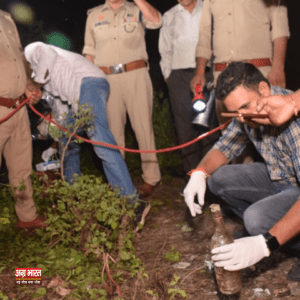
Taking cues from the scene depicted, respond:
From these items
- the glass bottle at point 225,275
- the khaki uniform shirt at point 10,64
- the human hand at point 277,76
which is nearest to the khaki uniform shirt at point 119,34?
the khaki uniform shirt at point 10,64

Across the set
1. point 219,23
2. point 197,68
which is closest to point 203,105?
point 197,68

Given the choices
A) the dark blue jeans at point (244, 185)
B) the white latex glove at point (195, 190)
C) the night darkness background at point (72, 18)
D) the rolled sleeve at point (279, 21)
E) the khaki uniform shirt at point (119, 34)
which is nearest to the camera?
the white latex glove at point (195, 190)

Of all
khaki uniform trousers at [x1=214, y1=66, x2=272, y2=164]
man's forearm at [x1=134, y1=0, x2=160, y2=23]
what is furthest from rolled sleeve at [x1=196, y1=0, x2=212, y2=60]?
man's forearm at [x1=134, y1=0, x2=160, y2=23]

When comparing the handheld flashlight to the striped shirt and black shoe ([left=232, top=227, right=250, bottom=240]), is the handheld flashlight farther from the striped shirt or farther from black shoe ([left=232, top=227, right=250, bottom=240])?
black shoe ([left=232, top=227, right=250, bottom=240])

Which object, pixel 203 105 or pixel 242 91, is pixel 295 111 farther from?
pixel 203 105

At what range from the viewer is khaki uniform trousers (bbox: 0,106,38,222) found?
10.5 ft

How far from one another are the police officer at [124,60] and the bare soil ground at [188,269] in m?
1.04

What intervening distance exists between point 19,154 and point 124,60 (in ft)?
5.51

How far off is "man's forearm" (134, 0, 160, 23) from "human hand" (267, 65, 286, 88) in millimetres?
1472

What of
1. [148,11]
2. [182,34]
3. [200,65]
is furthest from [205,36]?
[148,11]

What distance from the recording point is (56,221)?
2.92 metres

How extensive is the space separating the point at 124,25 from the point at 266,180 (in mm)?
2547

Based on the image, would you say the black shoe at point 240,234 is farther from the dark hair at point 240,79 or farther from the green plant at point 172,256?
the dark hair at point 240,79

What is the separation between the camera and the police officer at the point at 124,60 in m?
3.96
